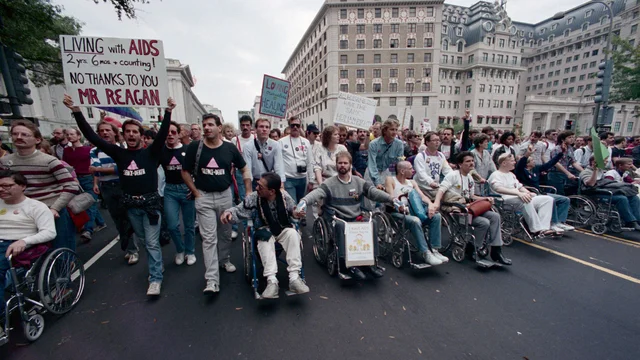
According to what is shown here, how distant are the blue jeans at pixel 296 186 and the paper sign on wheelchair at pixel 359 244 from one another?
196cm

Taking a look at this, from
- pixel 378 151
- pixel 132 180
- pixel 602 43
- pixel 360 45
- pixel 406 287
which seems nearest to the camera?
pixel 132 180

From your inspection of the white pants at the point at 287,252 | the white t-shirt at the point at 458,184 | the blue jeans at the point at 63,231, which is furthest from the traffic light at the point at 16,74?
the white t-shirt at the point at 458,184

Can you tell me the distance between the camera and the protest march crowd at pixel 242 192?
2.93m

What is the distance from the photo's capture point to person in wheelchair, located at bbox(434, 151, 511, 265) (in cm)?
374

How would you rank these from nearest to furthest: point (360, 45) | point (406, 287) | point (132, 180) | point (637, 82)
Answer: point (132, 180) < point (406, 287) < point (637, 82) < point (360, 45)

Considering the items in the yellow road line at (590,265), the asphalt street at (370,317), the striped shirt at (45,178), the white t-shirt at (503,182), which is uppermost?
the striped shirt at (45,178)

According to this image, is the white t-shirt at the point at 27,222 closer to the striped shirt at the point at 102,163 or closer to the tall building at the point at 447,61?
the striped shirt at the point at 102,163

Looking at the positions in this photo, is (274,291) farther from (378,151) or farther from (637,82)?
(637,82)

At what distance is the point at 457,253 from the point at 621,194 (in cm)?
400

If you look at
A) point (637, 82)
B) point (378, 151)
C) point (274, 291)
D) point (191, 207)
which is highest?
point (637, 82)

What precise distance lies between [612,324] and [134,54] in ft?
23.0

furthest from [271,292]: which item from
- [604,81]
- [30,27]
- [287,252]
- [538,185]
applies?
[30,27]

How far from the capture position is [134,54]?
160 inches

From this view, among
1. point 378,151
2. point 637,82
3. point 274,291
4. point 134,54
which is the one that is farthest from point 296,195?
point 637,82
